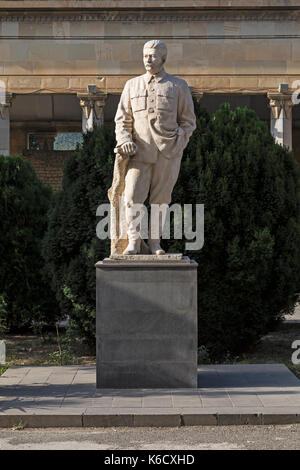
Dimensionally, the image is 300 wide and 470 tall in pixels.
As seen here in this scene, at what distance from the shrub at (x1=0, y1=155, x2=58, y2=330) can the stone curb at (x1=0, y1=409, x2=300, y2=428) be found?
5217mm

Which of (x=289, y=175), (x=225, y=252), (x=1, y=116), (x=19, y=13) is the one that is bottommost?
(x=225, y=252)

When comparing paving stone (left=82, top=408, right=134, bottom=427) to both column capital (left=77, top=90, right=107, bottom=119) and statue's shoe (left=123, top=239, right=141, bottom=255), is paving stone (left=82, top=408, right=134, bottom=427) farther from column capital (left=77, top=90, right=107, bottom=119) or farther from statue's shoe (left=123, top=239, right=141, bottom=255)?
column capital (left=77, top=90, right=107, bottom=119)

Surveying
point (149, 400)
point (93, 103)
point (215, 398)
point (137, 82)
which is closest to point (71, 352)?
point (149, 400)

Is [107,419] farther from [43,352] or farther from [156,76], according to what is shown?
[43,352]

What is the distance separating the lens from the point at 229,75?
23.4 m

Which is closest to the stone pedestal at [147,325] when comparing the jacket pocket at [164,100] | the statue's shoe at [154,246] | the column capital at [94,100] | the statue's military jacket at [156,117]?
the statue's shoe at [154,246]

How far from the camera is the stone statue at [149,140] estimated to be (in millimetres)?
7637

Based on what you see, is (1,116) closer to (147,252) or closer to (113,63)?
(113,63)

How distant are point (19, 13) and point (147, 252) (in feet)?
58.4

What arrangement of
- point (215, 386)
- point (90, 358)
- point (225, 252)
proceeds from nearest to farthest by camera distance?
point (215, 386)
point (225, 252)
point (90, 358)

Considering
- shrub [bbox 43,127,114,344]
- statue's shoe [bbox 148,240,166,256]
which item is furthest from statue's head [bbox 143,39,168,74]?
shrub [bbox 43,127,114,344]

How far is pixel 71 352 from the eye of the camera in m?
10.5

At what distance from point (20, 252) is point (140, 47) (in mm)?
13496

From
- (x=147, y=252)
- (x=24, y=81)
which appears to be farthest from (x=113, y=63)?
(x=147, y=252)
